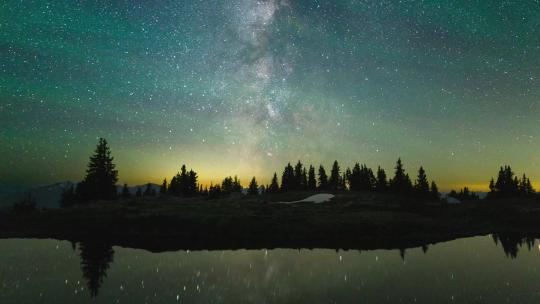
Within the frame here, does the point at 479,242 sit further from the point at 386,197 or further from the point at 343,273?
the point at 386,197

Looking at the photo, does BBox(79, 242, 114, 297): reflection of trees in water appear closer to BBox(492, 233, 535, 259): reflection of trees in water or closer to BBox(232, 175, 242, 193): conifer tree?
BBox(492, 233, 535, 259): reflection of trees in water

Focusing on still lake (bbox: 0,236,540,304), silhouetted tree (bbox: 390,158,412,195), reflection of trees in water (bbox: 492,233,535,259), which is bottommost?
reflection of trees in water (bbox: 492,233,535,259)

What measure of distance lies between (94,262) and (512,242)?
40.9 meters

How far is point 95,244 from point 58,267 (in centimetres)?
1020

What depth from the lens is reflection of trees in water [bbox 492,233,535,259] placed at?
31.0 meters

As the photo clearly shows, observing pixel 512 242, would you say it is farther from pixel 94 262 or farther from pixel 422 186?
pixel 422 186

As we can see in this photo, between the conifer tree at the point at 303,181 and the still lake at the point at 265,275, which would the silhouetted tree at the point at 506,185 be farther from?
the still lake at the point at 265,275

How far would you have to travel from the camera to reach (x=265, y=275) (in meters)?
20.5

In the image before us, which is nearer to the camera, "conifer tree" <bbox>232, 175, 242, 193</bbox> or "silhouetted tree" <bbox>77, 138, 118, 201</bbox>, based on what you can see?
"silhouetted tree" <bbox>77, 138, 118, 201</bbox>

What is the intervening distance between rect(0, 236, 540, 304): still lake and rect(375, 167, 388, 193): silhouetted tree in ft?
241

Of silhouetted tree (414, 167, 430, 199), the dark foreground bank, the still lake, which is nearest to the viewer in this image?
the still lake

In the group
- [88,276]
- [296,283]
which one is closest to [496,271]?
[296,283]

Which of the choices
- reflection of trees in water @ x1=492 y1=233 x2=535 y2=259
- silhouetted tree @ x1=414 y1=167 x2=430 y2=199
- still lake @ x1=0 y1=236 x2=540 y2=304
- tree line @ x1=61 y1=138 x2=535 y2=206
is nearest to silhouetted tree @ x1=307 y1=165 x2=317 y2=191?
tree line @ x1=61 y1=138 x2=535 y2=206

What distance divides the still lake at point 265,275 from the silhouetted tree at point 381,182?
73477 millimetres
